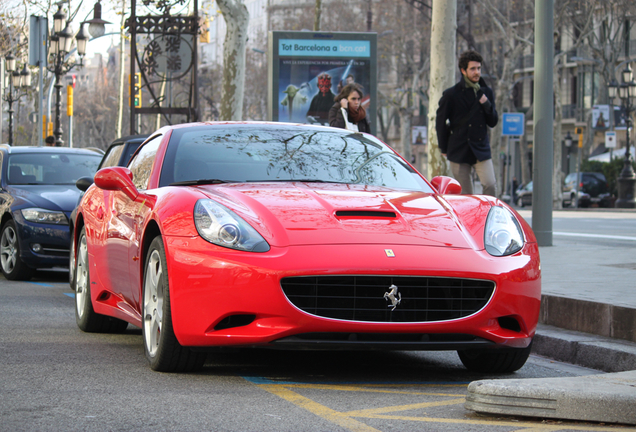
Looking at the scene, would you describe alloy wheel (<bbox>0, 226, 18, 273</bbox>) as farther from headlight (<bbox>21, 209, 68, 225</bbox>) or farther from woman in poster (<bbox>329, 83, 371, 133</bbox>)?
woman in poster (<bbox>329, 83, 371, 133</bbox>)

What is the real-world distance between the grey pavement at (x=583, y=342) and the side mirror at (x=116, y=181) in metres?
2.61

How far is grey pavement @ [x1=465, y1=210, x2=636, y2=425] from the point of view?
14.3ft

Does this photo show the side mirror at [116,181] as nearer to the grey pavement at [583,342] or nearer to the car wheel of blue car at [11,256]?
the grey pavement at [583,342]

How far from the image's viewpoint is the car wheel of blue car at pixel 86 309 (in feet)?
23.2

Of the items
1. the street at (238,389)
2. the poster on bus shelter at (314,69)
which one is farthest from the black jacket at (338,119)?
the poster on bus shelter at (314,69)

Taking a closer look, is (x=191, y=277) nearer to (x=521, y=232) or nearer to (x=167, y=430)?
(x=167, y=430)

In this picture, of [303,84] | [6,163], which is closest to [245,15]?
[303,84]

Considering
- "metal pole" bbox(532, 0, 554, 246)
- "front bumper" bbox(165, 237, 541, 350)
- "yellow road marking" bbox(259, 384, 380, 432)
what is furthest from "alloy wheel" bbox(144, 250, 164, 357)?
"metal pole" bbox(532, 0, 554, 246)

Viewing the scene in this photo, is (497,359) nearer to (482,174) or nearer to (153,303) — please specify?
(153,303)

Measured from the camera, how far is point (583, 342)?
6277 millimetres

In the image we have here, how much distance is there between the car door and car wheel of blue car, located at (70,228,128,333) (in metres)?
0.51

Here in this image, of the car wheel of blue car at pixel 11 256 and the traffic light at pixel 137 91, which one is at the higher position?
the traffic light at pixel 137 91

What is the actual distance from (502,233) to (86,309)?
2978mm

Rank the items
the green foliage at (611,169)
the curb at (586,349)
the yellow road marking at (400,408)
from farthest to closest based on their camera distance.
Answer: the green foliage at (611,169), the curb at (586,349), the yellow road marking at (400,408)
